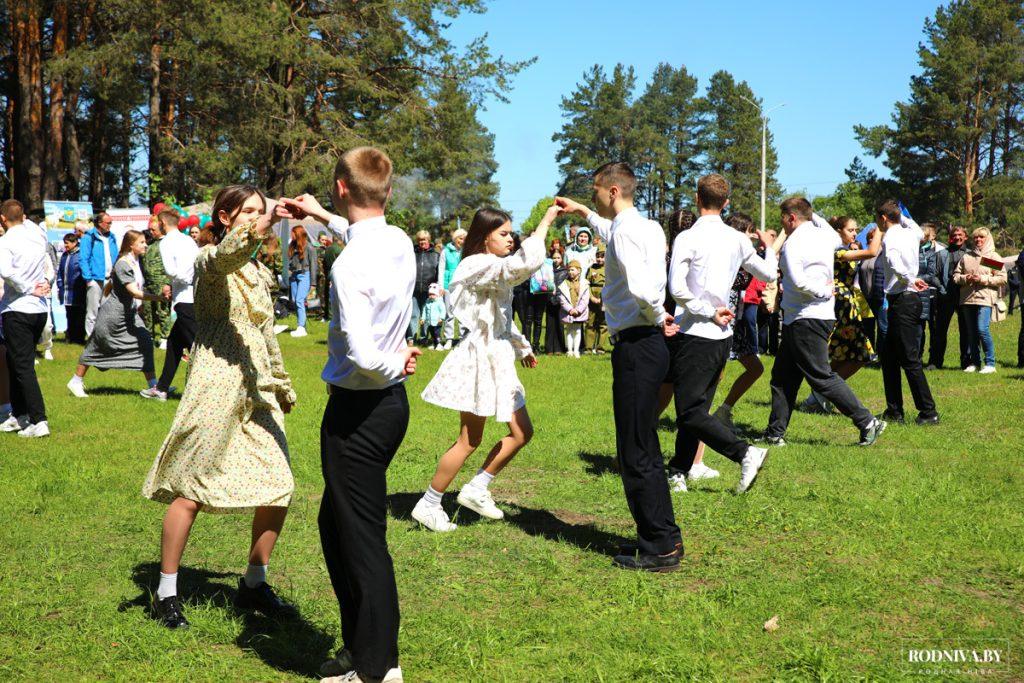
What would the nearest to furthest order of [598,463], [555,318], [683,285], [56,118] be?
[683,285] → [598,463] → [555,318] → [56,118]

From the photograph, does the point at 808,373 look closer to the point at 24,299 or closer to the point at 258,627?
the point at 258,627

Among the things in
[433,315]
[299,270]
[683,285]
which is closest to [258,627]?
[683,285]

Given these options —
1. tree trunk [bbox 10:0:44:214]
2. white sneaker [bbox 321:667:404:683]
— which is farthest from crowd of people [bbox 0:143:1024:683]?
tree trunk [bbox 10:0:44:214]

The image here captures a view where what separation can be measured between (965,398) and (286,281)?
14.2m

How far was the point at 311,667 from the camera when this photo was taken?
4.27 metres

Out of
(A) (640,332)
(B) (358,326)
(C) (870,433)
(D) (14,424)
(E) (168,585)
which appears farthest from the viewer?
(D) (14,424)

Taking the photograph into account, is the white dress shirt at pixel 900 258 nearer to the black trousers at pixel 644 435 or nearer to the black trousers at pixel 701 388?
the black trousers at pixel 701 388

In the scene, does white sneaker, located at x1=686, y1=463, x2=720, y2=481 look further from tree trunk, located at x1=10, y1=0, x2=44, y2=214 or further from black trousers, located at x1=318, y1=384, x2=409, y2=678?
tree trunk, located at x1=10, y1=0, x2=44, y2=214

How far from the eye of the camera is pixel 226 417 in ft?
15.0

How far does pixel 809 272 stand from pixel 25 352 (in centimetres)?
714

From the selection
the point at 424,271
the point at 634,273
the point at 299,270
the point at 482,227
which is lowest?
the point at 634,273

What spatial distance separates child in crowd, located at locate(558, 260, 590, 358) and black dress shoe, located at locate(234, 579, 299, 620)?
13.3m

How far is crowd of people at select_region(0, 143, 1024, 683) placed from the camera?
3.87 metres

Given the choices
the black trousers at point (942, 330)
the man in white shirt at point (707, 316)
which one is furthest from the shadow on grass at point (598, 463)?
the black trousers at point (942, 330)
